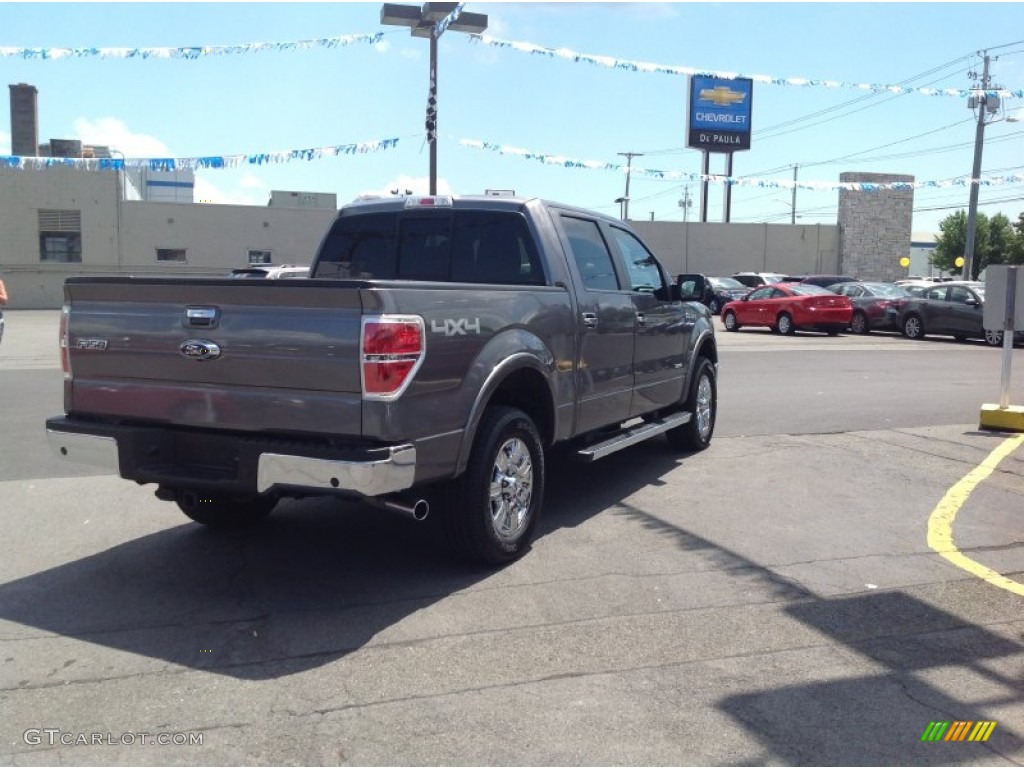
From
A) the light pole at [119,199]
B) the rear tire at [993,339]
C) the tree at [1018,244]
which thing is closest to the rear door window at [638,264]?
the rear tire at [993,339]

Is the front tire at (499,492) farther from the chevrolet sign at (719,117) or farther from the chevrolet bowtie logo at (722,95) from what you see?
the chevrolet bowtie logo at (722,95)

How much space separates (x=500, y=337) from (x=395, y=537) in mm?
1664

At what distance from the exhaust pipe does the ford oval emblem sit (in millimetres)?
1087

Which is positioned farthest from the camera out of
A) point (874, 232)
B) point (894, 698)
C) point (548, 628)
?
point (874, 232)

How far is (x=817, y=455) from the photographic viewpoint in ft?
28.8

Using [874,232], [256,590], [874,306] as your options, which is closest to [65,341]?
[256,590]

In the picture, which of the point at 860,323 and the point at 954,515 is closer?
the point at 954,515

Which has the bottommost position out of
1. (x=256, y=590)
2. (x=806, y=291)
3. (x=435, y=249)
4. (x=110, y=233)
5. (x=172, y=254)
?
(x=256, y=590)

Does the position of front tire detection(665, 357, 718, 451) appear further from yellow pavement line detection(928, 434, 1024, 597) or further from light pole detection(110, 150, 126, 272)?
light pole detection(110, 150, 126, 272)

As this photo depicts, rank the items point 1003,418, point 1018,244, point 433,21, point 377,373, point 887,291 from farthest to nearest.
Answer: point 1018,244, point 887,291, point 433,21, point 1003,418, point 377,373

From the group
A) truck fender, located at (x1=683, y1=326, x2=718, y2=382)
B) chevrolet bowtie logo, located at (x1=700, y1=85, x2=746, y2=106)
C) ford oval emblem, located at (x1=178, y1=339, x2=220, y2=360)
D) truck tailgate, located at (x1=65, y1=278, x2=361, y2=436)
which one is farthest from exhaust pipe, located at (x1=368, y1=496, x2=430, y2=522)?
chevrolet bowtie logo, located at (x1=700, y1=85, x2=746, y2=106)

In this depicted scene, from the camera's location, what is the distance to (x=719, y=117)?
158 feet

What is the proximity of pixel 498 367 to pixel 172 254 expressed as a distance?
36427 millimetres

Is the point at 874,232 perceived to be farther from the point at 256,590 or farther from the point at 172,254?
the point at 256,590
